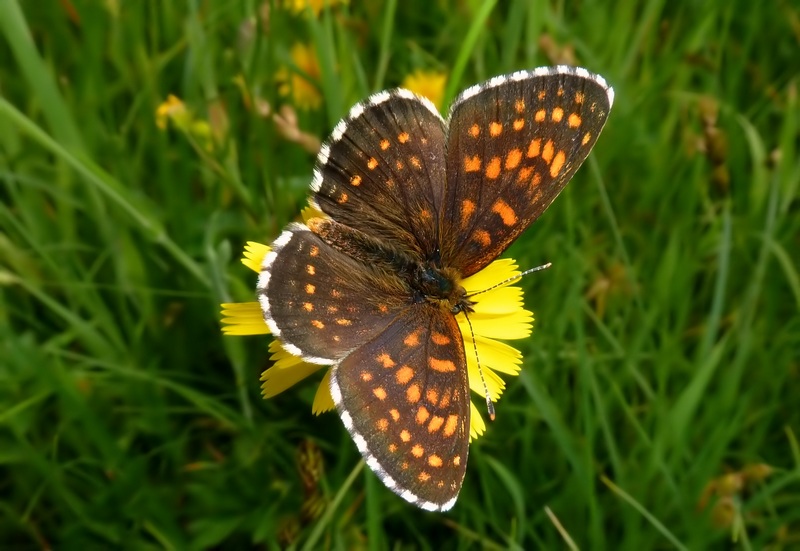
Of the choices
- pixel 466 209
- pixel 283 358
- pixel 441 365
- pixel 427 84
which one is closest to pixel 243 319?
pixel 283 358

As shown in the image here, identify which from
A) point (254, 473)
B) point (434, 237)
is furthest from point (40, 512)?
point (434, 237)

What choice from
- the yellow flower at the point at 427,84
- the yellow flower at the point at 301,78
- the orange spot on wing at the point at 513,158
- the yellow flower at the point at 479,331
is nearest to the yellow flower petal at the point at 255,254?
the yellow flower at the point at 479,331

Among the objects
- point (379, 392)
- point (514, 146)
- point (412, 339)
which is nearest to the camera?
point (379, 392)

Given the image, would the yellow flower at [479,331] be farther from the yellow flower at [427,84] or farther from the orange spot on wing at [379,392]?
the yellow flower at [427,84]

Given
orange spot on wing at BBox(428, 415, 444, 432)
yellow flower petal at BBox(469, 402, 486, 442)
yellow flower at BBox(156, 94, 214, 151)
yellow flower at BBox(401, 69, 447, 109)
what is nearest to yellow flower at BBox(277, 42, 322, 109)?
yellow flower at BBox(401, 69, 447, 109)

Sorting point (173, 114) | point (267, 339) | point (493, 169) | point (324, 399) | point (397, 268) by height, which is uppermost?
point (493, 169)

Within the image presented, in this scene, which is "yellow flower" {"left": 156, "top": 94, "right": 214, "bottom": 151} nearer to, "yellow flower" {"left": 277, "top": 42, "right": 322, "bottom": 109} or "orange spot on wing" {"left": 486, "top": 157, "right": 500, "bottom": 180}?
"yellow flower" {"left": 277, "top": 42, "right": 322, "bottom": 109}

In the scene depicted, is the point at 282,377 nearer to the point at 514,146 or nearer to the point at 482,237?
the point at 482,237
